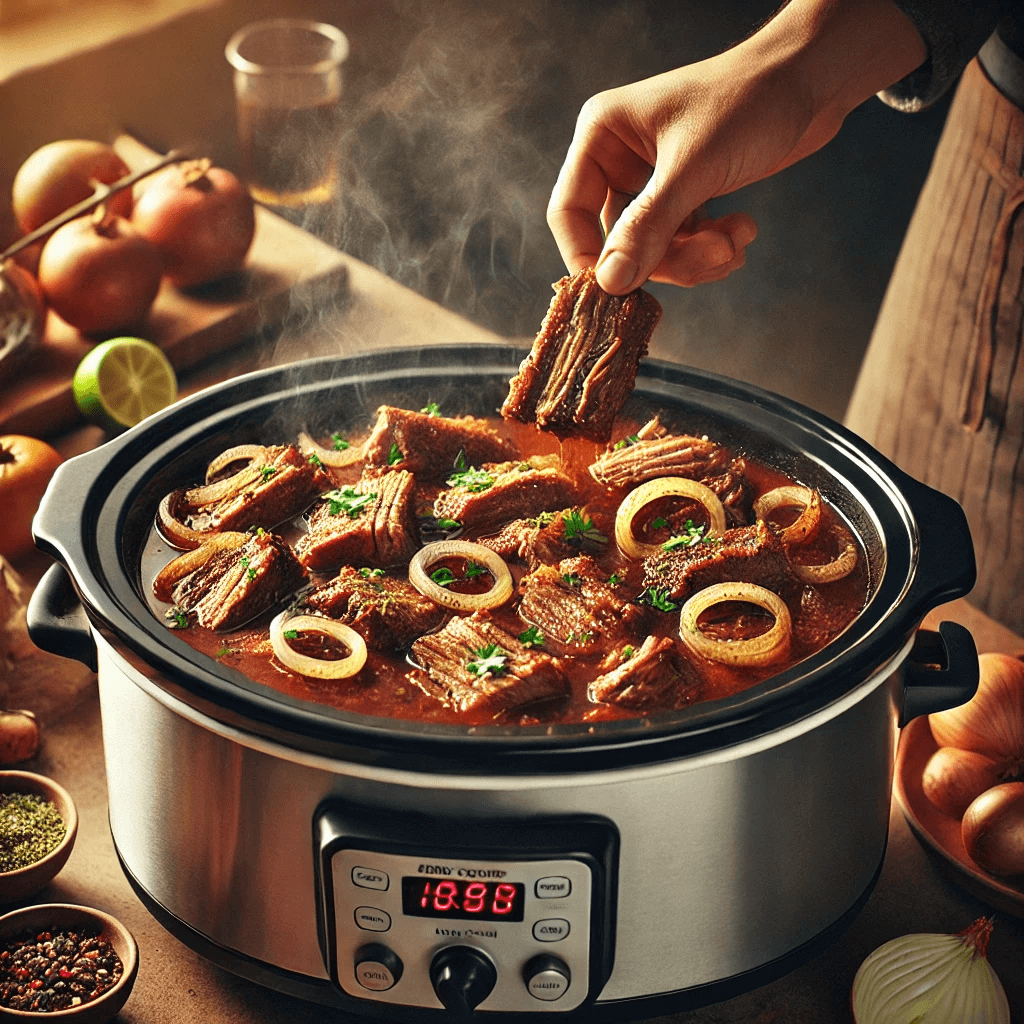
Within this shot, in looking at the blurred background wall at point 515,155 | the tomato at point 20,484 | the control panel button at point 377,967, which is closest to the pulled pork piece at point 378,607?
the control panel button at point 377,967

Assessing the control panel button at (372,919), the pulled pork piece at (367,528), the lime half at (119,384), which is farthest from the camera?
the lime half at (119,384)

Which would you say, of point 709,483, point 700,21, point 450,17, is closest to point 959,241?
point 709,483

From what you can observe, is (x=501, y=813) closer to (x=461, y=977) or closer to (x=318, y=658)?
(x=461, y=977)

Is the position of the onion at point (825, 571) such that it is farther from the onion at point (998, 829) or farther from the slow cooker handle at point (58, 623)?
the slow cooker handle at point (58, 623)

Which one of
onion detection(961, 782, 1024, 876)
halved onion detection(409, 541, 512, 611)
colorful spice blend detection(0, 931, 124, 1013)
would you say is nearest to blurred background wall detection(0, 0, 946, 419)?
halved onion detection(409, 541, 512, 611)

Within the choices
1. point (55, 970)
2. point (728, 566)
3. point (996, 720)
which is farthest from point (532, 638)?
point (996, 720)

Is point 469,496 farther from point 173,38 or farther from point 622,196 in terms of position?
point 173,38
